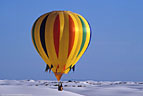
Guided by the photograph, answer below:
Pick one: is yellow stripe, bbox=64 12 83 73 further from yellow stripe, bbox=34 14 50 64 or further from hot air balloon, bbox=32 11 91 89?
yellow stripe, bbox=34 14 50 64

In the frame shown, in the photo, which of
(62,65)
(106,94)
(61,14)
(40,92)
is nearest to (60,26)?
(61,14)

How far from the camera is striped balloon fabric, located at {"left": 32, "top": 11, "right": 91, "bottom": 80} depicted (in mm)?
30344

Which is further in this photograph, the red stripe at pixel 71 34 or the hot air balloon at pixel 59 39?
the red stripe at pixel 71 34

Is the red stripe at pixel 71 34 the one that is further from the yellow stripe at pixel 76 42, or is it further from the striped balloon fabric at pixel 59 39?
the yellow stripe at pixel 76 42

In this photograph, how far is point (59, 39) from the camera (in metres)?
30.3

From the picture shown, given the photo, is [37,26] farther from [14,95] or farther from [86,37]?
[14,95]

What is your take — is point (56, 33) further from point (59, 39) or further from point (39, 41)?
point (39, 41)

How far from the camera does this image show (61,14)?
103ft

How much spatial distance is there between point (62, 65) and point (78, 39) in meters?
2.64

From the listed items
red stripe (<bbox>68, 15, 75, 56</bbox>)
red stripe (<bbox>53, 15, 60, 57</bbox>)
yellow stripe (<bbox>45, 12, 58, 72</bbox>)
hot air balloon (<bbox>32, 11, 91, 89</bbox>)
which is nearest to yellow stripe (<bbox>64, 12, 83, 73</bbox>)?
hot air balloon (<bbox>32, 11, 91, 89</bbox>)

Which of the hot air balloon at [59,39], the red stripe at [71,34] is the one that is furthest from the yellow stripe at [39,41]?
the red stripe at [71,34]

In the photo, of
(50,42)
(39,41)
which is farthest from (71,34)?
(39,41)

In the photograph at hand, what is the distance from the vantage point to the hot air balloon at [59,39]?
99.6 ft

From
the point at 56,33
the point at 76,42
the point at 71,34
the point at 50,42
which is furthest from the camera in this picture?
the point at 76,42
